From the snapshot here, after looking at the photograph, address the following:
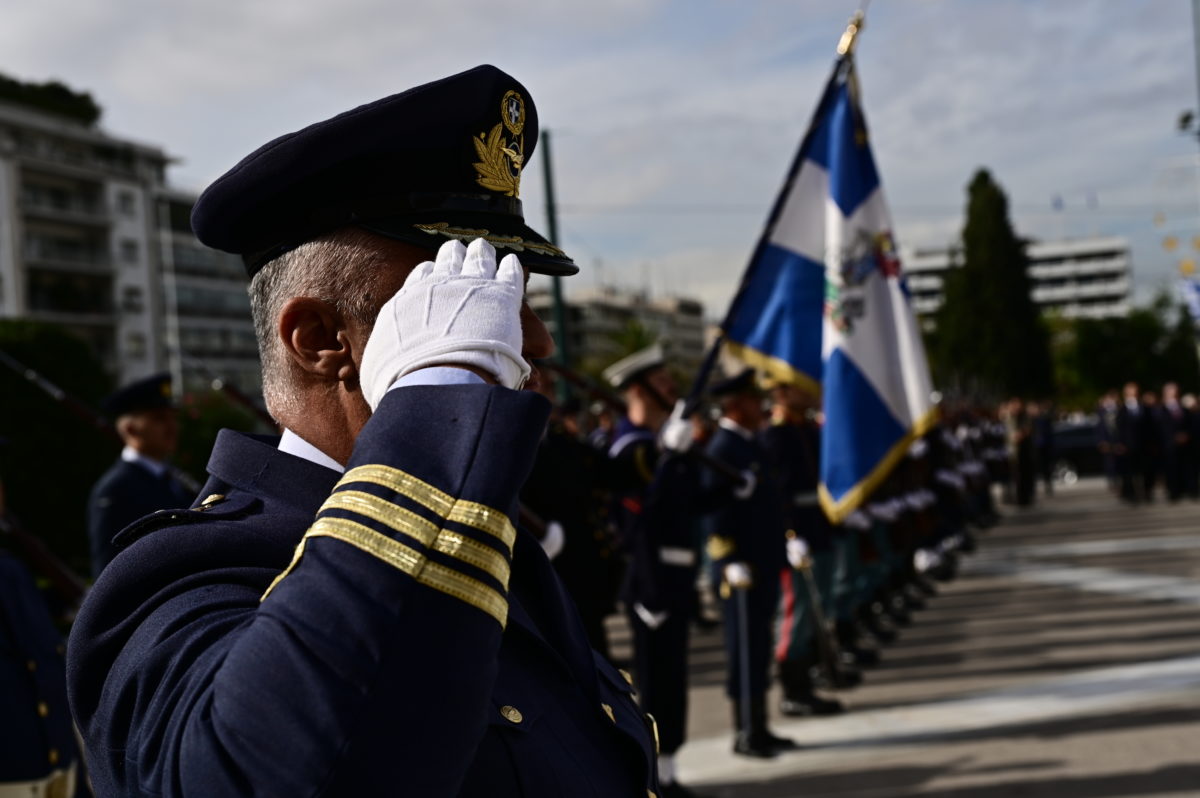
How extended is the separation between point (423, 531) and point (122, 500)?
4942 mm

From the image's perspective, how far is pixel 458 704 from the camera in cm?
106

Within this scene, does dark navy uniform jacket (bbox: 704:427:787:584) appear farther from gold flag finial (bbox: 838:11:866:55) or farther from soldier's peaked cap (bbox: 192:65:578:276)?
soldier's peaked cap (bbox: 192:65:578:276)

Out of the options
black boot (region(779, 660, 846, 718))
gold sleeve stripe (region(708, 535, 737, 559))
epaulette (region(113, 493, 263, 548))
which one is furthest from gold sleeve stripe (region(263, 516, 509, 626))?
black boot (region(779, 660, 846, 718))

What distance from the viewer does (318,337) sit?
1.40 meters

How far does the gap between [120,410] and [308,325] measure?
5.10m

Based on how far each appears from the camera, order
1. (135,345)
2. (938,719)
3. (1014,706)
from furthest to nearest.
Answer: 1. (135,345)
2. (1014,706)
3. (938,719)

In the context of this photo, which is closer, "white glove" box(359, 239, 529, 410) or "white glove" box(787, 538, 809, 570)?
"white glove" box(359, 239, 529, 410)

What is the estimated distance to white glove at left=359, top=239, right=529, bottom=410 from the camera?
1.21m

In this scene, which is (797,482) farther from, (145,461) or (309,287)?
(309,287)

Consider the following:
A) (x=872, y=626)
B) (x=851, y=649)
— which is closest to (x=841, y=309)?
(x=851, y=649)

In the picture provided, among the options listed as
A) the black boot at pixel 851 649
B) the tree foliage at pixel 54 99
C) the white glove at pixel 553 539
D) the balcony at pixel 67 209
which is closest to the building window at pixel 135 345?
the balcony at pixel 67 209

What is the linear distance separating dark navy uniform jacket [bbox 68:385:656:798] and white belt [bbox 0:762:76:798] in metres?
2.60

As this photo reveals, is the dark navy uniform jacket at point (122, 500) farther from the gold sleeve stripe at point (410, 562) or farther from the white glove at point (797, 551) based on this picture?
the gold sleeve stripe at point (410, 562)

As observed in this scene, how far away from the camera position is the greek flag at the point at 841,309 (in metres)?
5.97
